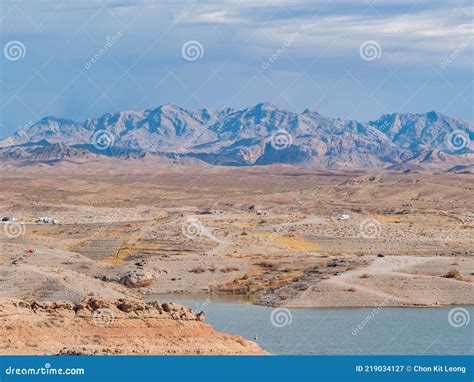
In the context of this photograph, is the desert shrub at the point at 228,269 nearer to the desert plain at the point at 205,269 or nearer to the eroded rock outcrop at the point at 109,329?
the desert plain at the point at 205,269

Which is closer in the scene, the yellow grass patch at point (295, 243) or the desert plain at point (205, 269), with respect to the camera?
the desert plain at point (205, 269)

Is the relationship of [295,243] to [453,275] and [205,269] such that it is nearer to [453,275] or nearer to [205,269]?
[205,269]

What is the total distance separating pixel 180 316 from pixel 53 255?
46.4 metres

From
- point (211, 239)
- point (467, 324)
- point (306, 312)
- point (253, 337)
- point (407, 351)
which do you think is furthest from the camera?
point (211, 239)

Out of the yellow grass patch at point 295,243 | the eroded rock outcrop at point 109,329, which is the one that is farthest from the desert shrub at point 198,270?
the eroded rock outcrop at point 109,329

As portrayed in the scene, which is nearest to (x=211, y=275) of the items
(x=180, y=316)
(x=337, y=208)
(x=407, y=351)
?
(x=407, y=351)

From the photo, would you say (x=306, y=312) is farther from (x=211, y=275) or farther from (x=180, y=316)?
(x=180, y=316)

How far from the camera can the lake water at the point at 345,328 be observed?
45094mm

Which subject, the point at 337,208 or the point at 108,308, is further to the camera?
the point at 337,208

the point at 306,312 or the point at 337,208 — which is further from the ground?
the point at 337,208

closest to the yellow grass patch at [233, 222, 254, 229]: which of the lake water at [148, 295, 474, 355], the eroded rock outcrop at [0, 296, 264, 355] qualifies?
the lake water at [148, 295, 474, 355]

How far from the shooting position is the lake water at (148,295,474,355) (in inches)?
1775

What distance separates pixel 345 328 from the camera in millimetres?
52625

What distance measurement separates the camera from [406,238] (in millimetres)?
102938
